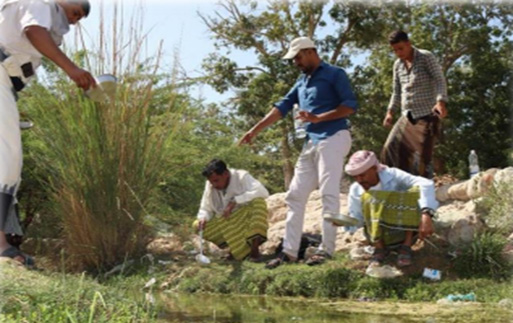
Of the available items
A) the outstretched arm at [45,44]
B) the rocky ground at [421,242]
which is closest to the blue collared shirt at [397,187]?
the rocky ground at [421,242]

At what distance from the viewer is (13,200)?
3189 mm

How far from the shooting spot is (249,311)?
11.1ft

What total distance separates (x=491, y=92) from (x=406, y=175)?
15.5m

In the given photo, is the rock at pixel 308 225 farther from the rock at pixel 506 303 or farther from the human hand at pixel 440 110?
the rock at pixel 506 303

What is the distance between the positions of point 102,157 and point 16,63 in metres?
1.25

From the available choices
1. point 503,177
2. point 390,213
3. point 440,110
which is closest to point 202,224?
point 390,213

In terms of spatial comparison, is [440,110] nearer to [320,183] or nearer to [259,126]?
[320,183]

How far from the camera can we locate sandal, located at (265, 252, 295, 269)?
170 inches

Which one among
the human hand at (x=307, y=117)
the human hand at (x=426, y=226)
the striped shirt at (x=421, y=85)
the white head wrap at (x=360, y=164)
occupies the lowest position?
the human hand at (x=426, y=226)

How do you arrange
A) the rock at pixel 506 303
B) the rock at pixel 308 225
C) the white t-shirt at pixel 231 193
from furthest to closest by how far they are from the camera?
the rock at pixel 308 225, the white t-shirt at pixel 231 193, the rock at pixel 506 303

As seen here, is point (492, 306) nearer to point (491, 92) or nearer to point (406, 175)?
point (406, 175)

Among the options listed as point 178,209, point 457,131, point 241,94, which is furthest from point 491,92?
point 178,209

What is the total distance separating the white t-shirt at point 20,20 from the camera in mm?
3037

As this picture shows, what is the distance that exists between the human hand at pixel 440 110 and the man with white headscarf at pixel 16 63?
249cm
